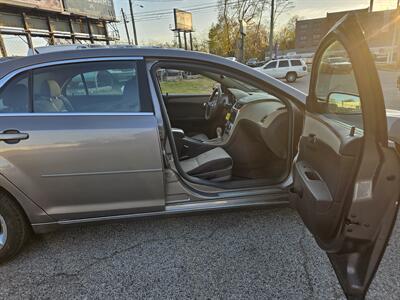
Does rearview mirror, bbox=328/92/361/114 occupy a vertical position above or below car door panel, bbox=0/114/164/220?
above

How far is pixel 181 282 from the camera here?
5.99ft

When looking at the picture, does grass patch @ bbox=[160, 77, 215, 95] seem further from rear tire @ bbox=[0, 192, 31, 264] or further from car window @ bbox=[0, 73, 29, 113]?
rear tire @ bbox=[0, 192, 31, 264]

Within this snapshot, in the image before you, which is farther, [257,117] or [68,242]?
[257,117]

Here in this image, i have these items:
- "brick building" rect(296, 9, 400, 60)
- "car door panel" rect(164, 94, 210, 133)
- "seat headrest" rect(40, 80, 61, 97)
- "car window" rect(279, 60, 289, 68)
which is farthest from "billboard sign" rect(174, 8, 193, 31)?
"seat headrest" rect(40, 80, 61, 97)

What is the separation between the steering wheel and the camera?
3.75 meters

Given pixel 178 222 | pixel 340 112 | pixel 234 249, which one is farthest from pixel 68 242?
pixel 340 112

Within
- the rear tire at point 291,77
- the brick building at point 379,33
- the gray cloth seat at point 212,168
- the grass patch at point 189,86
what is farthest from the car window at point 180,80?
the brick building at point 379,33

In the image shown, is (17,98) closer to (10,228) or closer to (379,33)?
(10,228)

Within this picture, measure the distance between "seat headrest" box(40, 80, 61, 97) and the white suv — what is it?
18.7 meters

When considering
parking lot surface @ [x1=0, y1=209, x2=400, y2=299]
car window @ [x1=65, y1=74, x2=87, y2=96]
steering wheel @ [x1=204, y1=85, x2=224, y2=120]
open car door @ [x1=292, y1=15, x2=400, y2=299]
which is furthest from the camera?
steering wheel @ [x1=204, y1=85, x2=224, y2=120]

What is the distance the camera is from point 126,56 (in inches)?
77.3

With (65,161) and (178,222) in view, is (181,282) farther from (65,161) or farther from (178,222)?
(65,161)

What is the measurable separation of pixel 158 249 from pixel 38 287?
2.85 feet

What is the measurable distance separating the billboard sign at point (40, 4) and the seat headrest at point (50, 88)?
69.4 ft
